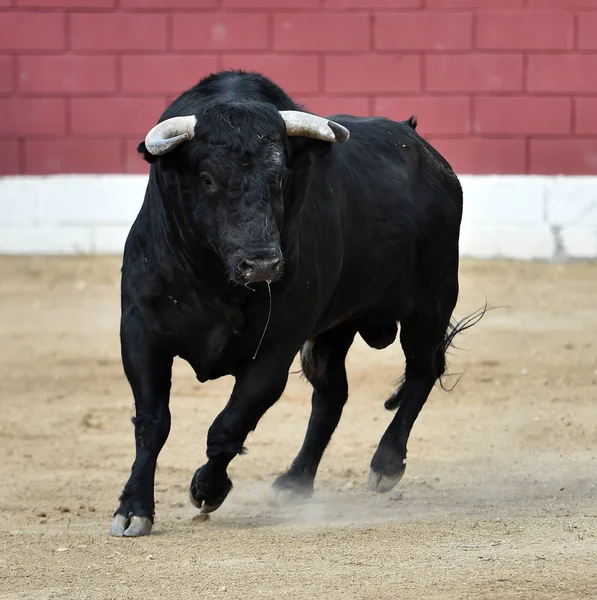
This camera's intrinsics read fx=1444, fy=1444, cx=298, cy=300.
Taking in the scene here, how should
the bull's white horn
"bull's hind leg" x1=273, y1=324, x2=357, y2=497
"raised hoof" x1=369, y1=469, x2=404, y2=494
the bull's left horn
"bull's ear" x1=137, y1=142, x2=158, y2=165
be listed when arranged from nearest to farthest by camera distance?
1. the bull's white horn
2. "bull's ear" x1=137, y1=142, x2=158, y2=165
3. the bull's left horn
4. "raised hoof" x1=369, y1=469, x2=404, y2=494
5. "bull's hind leg" x1=273, y1=324, x2=357, y2=497

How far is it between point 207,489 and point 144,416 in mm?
351

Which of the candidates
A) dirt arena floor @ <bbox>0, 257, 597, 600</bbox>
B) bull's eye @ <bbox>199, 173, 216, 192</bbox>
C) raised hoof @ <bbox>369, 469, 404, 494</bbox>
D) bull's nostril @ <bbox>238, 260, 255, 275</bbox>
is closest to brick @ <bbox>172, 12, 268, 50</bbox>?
dirt arena floor @ <bbox>0, 257, 597, 600</bbox>

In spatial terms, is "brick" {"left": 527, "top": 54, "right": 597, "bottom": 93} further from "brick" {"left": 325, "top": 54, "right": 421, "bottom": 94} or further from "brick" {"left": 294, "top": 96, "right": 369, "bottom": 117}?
"brick" {"left": 294, "top": 96, "right": 369, "bottom": 117}

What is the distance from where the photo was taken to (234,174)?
4.77 m

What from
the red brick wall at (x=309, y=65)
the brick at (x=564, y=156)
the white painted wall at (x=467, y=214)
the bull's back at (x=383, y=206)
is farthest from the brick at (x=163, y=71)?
the bull's back at (x=383, y=206)

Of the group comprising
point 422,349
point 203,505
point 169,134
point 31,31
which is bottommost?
point 203,505

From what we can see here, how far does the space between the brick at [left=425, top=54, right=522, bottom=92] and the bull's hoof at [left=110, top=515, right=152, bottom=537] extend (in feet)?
22.9

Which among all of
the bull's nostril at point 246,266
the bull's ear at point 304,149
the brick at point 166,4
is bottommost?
the bull's nostril at point 246,266

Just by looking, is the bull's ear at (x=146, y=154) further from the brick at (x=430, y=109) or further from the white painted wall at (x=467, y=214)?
the brick at (x=430, y=109)

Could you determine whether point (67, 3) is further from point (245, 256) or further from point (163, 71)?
point (245, 256)

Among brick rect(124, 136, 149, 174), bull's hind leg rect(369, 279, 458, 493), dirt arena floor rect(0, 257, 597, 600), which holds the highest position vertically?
brick rect(124, 136, 149, 174)

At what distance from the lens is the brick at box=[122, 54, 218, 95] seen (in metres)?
11.4

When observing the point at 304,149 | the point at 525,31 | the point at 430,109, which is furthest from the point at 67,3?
the point at 304,149

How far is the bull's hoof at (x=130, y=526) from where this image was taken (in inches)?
198
